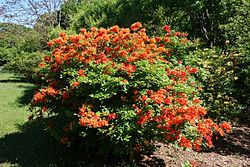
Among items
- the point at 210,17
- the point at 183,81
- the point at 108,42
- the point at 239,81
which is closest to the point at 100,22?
the point at 210,17

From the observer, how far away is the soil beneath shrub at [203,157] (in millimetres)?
6234

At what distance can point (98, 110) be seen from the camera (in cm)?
551

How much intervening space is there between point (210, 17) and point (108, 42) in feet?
21.9

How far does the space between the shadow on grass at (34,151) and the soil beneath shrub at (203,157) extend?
146cm

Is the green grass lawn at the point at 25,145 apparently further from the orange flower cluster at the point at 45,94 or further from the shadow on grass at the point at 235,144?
the shadow on grass at the point at 235,144

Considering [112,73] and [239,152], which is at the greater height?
[112,73]

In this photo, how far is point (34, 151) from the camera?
7.00m

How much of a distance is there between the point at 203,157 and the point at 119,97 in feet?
7.72

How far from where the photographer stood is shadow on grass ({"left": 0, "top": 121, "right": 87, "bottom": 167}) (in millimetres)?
6276

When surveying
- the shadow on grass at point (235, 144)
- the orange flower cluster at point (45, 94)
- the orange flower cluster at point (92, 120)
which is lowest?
the shadow on grass at point (235, 144)

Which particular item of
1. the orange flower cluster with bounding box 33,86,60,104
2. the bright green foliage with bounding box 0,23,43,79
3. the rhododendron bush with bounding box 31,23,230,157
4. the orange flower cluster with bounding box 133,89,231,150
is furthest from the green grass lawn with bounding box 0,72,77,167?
the bright green foliage with bounding box 0,23,43,79

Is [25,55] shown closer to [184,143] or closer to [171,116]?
Answer: [171,116]

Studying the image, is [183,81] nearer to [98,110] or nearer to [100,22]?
[98,110]

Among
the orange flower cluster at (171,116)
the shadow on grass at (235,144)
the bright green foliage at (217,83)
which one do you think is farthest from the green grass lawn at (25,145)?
the bright green foliage at (217,83)
